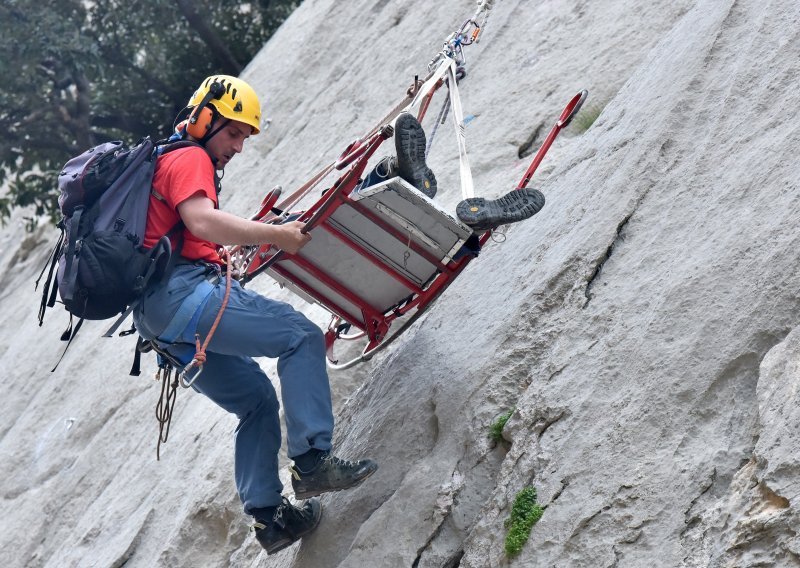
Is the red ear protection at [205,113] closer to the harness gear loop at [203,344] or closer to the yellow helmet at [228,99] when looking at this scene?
the yellow helmet at [228,99]

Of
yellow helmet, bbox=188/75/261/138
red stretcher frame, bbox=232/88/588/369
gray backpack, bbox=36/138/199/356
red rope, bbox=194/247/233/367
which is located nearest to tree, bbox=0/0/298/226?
red stretcher frame, bbox=232/88/588/369

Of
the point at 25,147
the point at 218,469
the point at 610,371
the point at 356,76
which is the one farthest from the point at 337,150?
the point at 25,147

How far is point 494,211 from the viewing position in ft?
19.1

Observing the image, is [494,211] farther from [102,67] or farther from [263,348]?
[102,67]

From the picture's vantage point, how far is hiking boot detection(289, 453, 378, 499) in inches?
237

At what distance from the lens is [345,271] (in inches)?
261

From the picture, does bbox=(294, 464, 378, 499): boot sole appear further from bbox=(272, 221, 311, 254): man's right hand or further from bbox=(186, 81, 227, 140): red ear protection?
bbox=(186, 81, 227, 140): red ear protection

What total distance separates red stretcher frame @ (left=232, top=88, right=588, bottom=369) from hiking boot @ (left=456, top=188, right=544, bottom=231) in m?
0.47

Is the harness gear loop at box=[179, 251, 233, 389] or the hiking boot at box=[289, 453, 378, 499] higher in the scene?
the harness gear loop at box=[179, 251, 233, 389]

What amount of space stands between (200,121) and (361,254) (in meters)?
1.10

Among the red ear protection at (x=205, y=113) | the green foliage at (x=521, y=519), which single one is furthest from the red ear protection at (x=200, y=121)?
the green foliage at (x=521, y=519)

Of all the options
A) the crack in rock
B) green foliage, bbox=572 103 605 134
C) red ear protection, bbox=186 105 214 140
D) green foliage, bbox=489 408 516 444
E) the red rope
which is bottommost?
green foliage, bbox=489 408 516 444

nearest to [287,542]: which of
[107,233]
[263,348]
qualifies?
[263,348]

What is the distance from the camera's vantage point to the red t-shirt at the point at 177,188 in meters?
5.98
